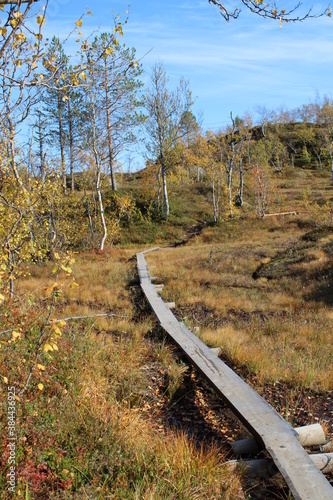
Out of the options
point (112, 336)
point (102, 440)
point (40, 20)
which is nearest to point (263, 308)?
point (112, 336)

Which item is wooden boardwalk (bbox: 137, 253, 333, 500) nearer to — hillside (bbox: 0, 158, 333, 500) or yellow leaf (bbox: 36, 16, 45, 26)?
hillside (bbox: 0, 158, 333, 500)

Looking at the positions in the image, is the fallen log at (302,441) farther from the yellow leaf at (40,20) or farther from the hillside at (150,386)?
the yellow leaf at (40,20)

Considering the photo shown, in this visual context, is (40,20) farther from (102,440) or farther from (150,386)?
(150,386)

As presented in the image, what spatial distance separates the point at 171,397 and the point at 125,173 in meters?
56.9

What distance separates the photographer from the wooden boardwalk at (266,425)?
9.17 ft

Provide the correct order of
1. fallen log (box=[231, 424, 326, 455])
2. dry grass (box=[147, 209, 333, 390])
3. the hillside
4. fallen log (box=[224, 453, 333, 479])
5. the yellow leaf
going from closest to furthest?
the yellow leaf, the hillside, fallen log (box=[224, 453, 333, 479]), fallen log (box=[231, 424, 326, 455]), dry grass (box=[147, 209, 333, 390])

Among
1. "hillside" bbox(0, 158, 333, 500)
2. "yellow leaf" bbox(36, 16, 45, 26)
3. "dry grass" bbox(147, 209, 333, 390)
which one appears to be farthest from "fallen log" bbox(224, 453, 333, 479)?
"yellow leaf" bbox(36, 16, 45, 26)

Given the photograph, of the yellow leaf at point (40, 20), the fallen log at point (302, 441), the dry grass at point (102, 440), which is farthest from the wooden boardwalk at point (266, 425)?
the yellow leaf at point (40, 20)

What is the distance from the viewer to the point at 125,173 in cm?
5972

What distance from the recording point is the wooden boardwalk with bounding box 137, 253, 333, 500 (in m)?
2.79

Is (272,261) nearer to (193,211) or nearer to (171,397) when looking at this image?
(171,397)

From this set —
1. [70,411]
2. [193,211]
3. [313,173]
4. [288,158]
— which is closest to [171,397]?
[70,411]

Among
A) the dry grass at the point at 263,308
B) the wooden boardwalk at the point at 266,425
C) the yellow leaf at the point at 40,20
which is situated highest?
the yellow leaf at the point at 40,20

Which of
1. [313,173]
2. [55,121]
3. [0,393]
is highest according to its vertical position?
[55,121]
